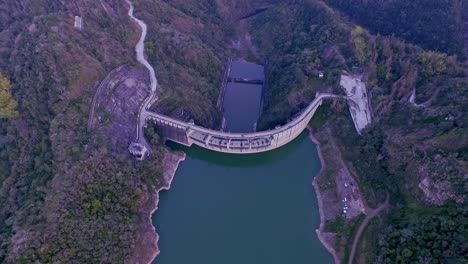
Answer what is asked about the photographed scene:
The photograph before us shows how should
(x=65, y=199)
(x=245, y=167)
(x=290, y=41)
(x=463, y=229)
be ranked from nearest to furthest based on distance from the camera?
(x=463, y=229) → (x=65, y=199) → (x=245, y=167) → (x=290, y=41)

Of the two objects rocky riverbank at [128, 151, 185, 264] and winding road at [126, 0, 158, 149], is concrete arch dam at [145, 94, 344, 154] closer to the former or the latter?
winding road at [126, 0, 158, 149]

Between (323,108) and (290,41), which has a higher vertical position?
(290,41)

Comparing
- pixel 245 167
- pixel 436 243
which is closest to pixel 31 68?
pixel 245 167

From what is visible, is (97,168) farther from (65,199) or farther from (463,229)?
(463,229)

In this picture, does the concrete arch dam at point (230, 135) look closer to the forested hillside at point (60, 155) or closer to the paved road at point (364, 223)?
the forested hillside at point (60, 155)

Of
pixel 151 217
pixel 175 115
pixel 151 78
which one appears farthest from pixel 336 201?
pixel 151 78

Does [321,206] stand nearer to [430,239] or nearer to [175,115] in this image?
[430,239]

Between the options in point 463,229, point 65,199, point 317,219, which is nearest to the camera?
point 463,229
